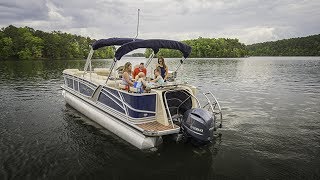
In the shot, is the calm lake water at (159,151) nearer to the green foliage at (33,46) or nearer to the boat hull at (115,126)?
the boat hull at (115,126)

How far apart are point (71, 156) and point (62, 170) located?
945 millimetres

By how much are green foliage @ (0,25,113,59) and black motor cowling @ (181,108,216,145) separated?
89.6 metres

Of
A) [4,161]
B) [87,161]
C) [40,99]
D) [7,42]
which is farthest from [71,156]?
[7,42]

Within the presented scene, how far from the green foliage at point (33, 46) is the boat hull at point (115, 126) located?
83449 millimetres

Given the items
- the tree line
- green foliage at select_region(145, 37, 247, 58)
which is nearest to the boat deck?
the tree line

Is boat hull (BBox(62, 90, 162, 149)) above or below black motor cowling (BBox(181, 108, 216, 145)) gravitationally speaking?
below

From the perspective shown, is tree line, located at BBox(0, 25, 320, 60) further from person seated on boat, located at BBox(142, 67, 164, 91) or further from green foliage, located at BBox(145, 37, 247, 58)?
person seated on boat, located at BBox(142, 67, 164, 91)

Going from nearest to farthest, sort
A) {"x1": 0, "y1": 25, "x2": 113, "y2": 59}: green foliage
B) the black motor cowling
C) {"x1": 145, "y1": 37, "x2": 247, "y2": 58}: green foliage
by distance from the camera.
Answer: the black motor cowling < {"x1": 0, "y1": 25, "x2": 113, "y2": 59}: green foliage < {"x1": 145, "y1": 37, "x2": 247, "y2": 58}: green foliage

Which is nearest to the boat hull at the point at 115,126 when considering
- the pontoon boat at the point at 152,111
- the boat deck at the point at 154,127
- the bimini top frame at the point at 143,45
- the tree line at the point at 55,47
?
the pontoon boat at the point at 152,111

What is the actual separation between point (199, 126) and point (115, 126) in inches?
133

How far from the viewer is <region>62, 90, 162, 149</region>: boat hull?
342 inches

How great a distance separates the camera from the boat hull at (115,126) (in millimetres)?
8693

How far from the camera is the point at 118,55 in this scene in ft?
32.5

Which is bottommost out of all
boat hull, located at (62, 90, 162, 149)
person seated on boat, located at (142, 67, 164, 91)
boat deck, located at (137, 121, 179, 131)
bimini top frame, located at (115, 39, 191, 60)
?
boat hull, located at (62, 90, 162, 149)
